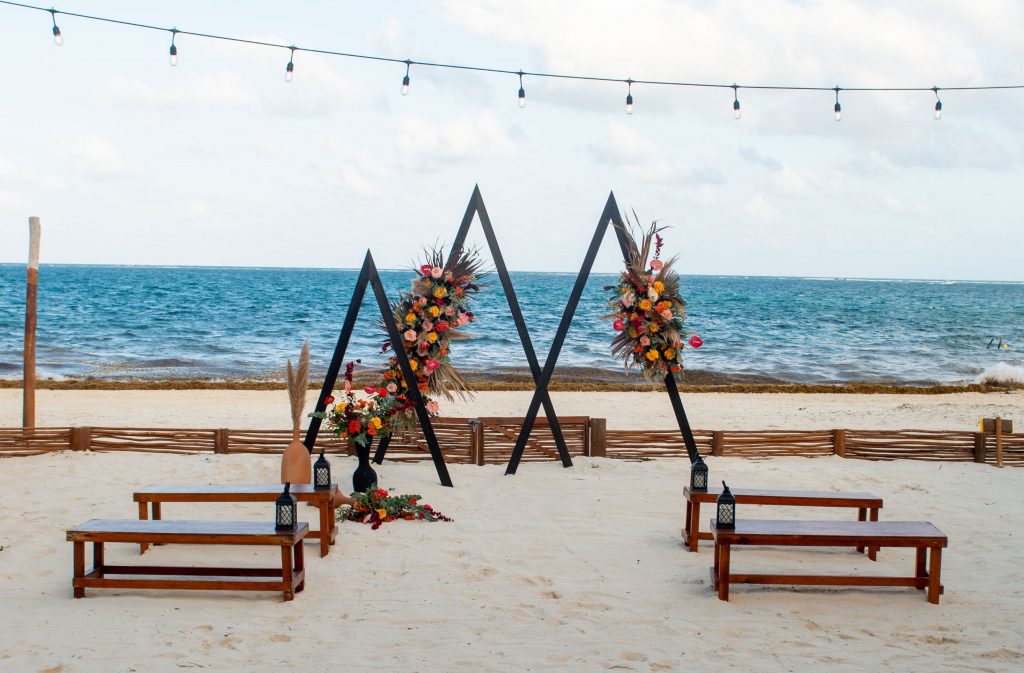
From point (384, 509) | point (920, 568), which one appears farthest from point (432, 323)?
point (920, 568)

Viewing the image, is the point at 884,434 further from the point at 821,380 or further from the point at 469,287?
the point at 821,380

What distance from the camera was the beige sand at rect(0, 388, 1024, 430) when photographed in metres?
12.7

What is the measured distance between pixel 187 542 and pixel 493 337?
26.2 m

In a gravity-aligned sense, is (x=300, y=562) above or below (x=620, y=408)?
above

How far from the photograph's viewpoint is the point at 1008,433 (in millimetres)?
9164

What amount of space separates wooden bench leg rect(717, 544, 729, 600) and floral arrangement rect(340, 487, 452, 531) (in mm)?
2322

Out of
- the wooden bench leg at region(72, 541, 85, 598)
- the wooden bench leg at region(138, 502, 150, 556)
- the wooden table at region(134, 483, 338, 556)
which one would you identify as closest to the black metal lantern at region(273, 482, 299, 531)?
the wooden table at region(134, 483, 338, 556)

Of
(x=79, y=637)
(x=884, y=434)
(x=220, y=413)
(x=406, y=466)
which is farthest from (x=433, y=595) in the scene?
(x=220, y=413)

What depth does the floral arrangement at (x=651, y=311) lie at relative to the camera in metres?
8.01

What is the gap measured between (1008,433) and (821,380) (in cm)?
1436

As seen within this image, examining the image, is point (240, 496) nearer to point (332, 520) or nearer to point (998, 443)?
point (332, 520)

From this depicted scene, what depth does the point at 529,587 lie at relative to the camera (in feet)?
17.1

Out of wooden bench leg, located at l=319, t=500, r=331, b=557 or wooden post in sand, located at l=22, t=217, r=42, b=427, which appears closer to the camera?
wooden bench leg, located at l=319, t=500, r=331, b=557

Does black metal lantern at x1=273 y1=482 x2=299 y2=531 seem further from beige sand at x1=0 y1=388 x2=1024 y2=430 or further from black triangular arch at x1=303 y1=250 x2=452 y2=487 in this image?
beige sand at x1=0 y1=388 x2=1024 y2=430
